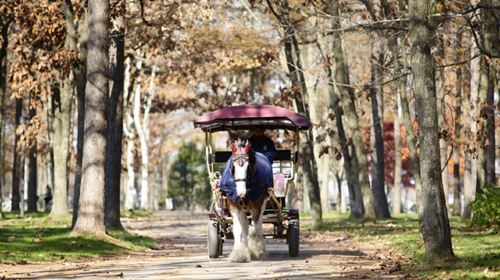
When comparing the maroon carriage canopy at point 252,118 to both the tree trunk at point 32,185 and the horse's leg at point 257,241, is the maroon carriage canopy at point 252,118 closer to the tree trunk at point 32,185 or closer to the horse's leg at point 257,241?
the horse's leg at point 257,241

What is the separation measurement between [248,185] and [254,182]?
15 centimetres

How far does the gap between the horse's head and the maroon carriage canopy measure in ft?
11.0

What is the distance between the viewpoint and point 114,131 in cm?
2900

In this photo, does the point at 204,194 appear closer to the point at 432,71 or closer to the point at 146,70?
the point at 146,70

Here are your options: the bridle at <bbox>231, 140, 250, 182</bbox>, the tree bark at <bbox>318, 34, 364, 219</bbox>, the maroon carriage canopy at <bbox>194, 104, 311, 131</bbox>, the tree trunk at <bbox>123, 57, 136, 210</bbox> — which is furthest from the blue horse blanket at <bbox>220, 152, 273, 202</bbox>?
the tree trunk at <bbox>123, 57, 136, 210</bbox>

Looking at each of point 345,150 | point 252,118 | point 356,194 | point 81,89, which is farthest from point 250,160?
point 356,194

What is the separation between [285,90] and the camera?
34969 mm

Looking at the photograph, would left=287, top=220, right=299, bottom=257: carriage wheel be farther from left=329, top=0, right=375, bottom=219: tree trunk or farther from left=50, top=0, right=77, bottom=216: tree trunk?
left=50, top=0, right=77, bottom=216: tree trunk

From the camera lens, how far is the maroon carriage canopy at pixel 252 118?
21.2 metres

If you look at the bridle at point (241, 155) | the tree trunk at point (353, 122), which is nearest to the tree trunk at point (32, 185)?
the tree trunk at point (353, 122)

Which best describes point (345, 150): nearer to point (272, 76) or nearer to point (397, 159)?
point (397, 159)

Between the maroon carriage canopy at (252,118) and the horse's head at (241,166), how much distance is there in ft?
11.0

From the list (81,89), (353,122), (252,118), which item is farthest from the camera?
(353,122)

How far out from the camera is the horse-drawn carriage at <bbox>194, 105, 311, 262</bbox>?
18031mm
